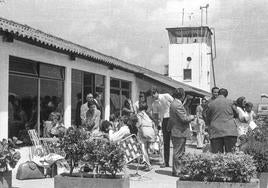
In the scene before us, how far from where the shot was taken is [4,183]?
704cm

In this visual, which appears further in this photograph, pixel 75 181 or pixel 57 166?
pixel 57 166

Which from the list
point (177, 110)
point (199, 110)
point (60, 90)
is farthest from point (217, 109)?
point (199, 110)

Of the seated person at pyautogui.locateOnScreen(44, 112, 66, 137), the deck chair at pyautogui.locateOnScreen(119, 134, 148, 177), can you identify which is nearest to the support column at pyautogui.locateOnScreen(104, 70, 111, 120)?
the seated person at pyautogui.locateOnScreen(44, 112, 66, 137)

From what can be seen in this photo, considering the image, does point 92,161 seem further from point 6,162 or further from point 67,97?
point 67,97

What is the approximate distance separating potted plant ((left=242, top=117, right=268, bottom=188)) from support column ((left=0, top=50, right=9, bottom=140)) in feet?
16.1

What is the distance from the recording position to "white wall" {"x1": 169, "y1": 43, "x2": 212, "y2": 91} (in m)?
43.9

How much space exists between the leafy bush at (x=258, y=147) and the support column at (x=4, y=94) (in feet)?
16.0

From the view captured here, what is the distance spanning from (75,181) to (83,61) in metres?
7.77

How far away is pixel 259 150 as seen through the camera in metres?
7.81

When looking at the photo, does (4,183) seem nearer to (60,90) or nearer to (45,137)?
(45,137)

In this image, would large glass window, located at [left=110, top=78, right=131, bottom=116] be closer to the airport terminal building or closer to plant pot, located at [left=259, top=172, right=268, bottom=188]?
the airport terminal building

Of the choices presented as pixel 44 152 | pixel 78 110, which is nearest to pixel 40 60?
pixel 44 152

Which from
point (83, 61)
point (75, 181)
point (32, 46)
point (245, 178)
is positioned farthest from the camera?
point (83, 61)

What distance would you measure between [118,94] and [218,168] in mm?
11975
